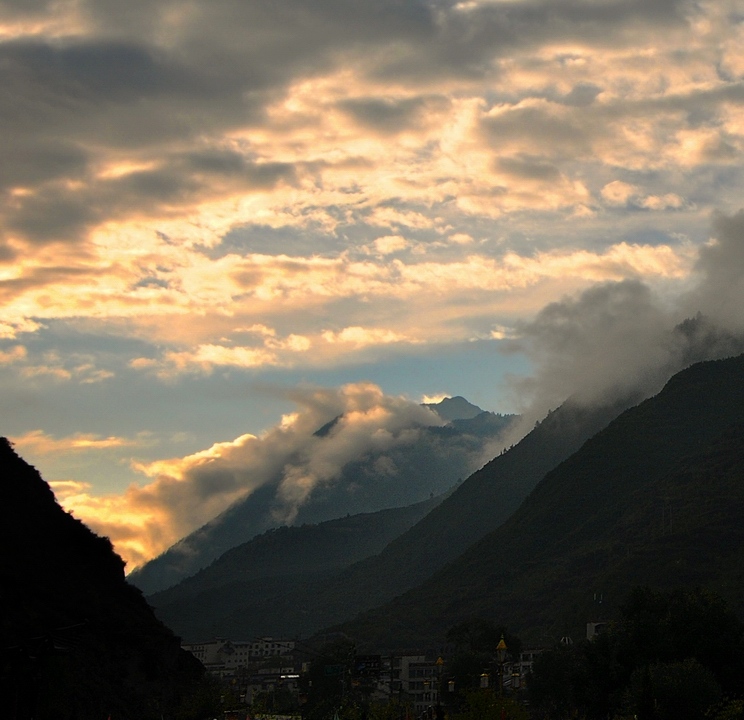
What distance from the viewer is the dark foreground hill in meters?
107

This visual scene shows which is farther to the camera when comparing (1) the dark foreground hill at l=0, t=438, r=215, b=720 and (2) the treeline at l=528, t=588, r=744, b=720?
(2) the treeline at l=528, t=588, r=744, b=720

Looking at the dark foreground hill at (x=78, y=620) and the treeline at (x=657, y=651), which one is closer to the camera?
the dark foreground hill at (x=78, y=620)

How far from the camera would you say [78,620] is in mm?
122250

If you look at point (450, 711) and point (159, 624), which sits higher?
point (159, 624)

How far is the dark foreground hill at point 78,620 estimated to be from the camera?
107m

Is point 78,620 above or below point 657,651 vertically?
above

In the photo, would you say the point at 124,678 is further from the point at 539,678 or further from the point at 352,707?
the point at 539,678

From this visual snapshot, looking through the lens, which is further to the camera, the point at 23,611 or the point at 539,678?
the point at 539,678

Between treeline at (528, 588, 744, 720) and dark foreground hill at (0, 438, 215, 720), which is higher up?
dark foreground hill at (0, 438, 215, 720)

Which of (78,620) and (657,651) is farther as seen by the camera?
(657,651)

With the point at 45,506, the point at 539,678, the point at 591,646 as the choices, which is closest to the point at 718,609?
the point at 591,646

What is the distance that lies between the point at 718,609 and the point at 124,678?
72.0 meters

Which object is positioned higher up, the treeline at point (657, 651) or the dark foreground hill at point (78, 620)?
the dark foreground hill at point (78, 620)

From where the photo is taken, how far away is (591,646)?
143 metres
